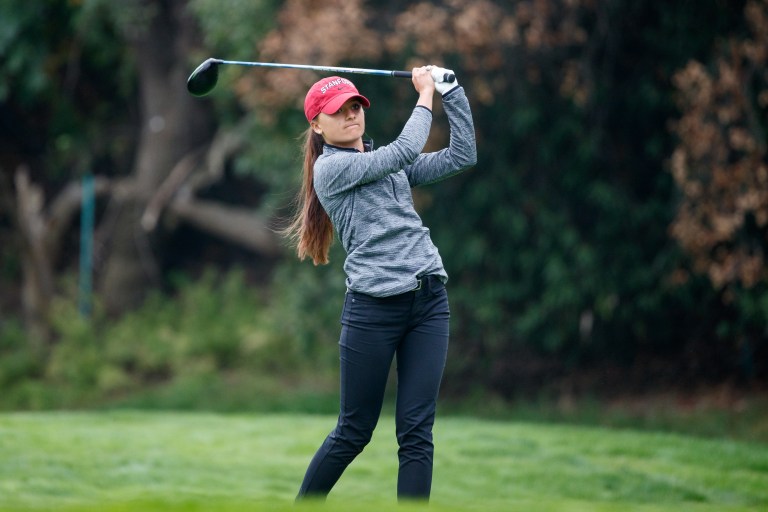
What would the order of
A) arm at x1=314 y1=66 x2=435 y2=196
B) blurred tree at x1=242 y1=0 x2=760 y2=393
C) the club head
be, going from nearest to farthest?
arm at x1=314 y1=66 x2=435 y2=196
the club head
blurred tree at x1=242 y1=0 x2=760 y2=393

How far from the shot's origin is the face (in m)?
4.59

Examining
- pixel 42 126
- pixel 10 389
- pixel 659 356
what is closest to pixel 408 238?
pixel 659 356

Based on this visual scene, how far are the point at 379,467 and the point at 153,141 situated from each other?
10259 mm

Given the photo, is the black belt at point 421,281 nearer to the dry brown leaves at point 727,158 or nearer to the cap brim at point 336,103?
the cap brim at point 336,103

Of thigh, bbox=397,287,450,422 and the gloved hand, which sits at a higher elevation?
the gloved hand

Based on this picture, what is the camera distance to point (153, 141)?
53.0 feet

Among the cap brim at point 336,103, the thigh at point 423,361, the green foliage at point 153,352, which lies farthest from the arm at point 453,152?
the green foliage at point 153,352

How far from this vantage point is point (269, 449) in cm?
748

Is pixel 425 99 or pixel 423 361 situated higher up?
pixel 425 99

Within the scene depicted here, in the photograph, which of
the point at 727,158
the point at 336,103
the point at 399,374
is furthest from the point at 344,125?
the point at 727,158

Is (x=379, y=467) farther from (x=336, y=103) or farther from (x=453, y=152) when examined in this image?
(x=336, y=103)

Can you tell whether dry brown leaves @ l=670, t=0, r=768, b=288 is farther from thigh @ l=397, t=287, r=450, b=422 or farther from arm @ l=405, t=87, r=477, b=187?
thigh @ l=397, t=287, r=450, b=422

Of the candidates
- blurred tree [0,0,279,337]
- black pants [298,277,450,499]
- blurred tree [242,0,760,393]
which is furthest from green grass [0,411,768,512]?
blurred tree [0,0,279,337]

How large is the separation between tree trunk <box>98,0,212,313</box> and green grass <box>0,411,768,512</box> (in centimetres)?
784
